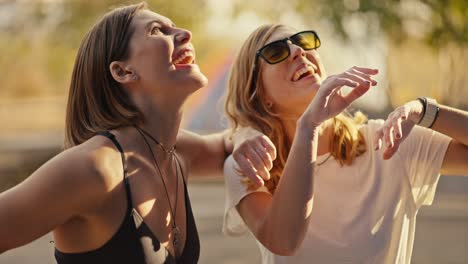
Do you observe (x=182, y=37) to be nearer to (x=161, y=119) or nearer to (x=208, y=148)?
(x=161, y=119)

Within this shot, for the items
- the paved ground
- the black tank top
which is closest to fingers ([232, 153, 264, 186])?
the black tank top

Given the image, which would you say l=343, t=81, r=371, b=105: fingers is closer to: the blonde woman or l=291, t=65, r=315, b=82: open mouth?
the blonde woman

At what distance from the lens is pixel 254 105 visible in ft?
9.64

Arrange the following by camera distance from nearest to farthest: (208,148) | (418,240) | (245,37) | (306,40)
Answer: (306,40), (208,148), (245,37), (418,240)

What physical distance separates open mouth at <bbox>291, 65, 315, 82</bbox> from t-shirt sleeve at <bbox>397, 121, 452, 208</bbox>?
1.26 ft

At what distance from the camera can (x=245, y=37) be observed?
8.31 metres

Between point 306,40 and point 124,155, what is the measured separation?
813 millimetres

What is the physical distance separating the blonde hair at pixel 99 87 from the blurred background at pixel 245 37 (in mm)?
946

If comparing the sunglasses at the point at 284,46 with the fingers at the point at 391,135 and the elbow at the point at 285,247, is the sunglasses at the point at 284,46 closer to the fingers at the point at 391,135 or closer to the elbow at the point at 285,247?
the fingers at the point at 391,135

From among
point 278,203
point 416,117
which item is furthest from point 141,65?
point 416,117

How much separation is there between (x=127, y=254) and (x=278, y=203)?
0.47m

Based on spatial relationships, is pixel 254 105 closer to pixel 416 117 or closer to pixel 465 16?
pixel 416 117

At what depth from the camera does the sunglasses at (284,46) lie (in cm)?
279

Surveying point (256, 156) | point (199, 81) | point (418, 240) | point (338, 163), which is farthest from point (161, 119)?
point (418, 240)
